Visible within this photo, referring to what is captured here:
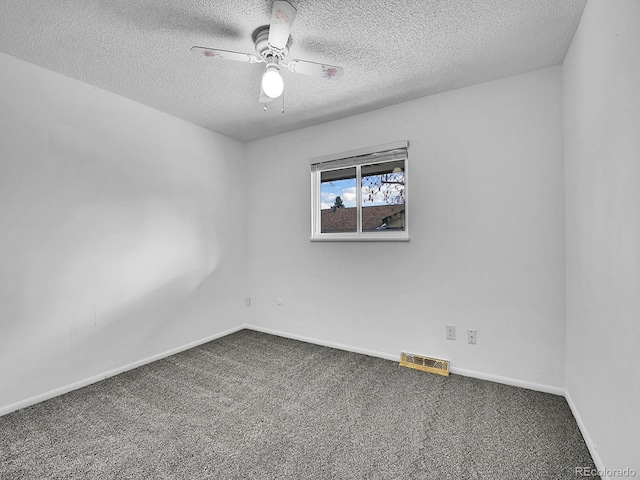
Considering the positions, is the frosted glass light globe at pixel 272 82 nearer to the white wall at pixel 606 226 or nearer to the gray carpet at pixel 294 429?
the white wall at pixel 606 226

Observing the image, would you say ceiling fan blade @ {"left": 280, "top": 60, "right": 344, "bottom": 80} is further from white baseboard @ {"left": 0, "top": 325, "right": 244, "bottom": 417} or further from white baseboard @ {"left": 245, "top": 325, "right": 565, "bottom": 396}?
white baseboard @ {"left": 0, "top": 325, "right": 244, "bottom": 417}

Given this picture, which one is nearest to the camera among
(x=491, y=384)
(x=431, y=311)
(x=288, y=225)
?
(x=491, y=384)

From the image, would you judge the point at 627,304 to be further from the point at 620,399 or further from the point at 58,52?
the point at 58,52

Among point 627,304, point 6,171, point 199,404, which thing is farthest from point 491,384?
point 6,171

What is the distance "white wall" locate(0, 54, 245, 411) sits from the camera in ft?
6.81

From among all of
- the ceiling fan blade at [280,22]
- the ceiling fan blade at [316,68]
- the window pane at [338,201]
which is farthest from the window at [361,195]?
the ceiling fan blade at [280,22]

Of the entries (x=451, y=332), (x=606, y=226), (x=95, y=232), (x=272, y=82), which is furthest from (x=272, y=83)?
(x=451, y=332)

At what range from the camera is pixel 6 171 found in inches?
79.7

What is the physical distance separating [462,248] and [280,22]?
2.05 meters

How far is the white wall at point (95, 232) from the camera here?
6.81ft

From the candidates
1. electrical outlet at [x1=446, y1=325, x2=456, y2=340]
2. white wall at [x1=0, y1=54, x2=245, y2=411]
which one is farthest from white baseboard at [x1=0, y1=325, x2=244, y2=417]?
electrical outlet at [x1=446, y1=325, x2=456, y2=340]

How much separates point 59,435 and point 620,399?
2861 mm

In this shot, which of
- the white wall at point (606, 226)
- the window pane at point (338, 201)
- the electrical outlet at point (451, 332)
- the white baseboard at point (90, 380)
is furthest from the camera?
the window pane at point (338, 201)

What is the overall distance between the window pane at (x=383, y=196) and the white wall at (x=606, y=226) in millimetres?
1274
